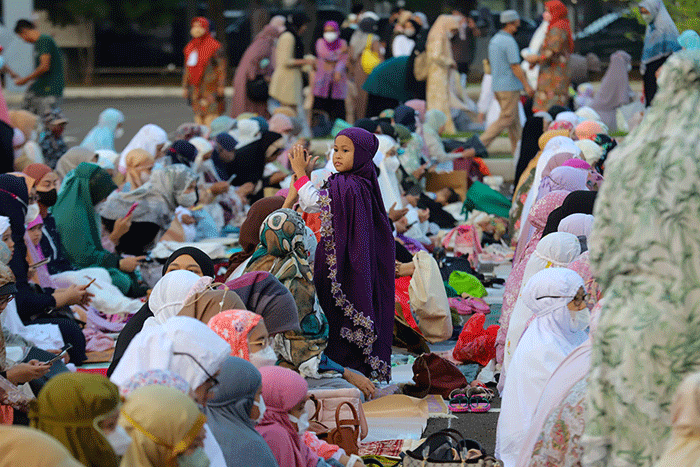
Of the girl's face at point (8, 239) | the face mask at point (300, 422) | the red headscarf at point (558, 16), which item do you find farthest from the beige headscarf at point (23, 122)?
the face mask at point (300, 422)

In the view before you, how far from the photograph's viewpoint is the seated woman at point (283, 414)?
3.46 metres

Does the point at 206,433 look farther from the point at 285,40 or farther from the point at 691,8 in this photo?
the point at 285,40

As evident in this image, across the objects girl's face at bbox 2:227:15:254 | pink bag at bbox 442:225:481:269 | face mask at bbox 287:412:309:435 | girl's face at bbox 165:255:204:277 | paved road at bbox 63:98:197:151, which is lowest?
paved road at bbox 63:98:197:151

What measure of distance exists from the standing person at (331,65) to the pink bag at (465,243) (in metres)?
5.73

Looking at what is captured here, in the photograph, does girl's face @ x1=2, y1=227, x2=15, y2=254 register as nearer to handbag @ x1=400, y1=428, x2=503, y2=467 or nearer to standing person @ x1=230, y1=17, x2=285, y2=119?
handbag @ x1=400, y1=428, x2=503, y2=467

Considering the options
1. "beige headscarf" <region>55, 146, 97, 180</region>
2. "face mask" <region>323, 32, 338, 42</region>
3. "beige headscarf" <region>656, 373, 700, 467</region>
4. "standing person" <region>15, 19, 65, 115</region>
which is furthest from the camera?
"face mask" <region>323, 32, 338, 42</region>

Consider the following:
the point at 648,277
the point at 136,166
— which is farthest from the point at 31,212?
the point at 648,277

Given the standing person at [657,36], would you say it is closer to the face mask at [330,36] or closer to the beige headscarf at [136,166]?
the beige headscarf at [136,166]

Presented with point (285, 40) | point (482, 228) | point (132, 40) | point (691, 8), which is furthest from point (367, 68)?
point (132, 40)

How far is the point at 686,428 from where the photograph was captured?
234cm

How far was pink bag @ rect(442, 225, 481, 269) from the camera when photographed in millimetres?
8062

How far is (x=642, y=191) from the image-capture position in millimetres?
2553

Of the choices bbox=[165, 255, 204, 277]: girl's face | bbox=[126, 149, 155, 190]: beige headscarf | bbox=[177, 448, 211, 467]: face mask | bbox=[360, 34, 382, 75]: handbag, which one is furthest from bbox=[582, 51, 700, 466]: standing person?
bbox=[360, 34, 382, 75]: handbag

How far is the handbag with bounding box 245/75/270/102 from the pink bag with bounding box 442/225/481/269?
5501 millimetres
